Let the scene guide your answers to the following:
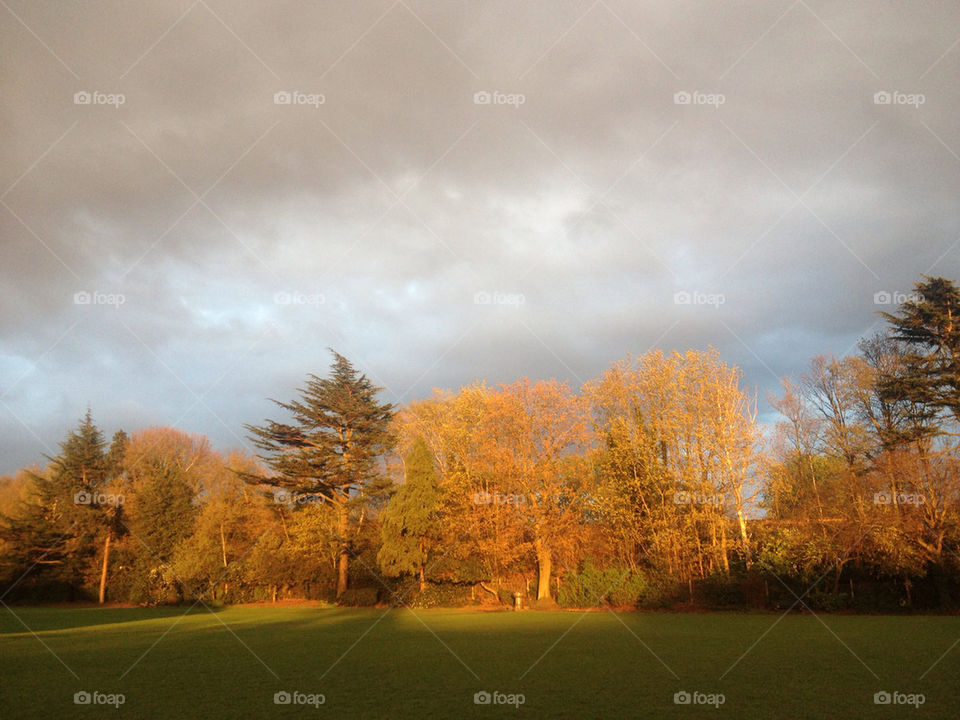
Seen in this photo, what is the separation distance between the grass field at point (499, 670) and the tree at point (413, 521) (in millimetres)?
11067

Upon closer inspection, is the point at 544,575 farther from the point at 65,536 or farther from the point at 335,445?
the point at 65,536

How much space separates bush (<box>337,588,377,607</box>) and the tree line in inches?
4.9

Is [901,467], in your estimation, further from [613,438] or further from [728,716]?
[728,716]

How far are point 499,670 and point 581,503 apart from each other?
1974 cm

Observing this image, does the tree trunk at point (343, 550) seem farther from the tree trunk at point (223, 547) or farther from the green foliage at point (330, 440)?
the tree trunk at point (223, 547)

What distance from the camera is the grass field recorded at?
8.77m

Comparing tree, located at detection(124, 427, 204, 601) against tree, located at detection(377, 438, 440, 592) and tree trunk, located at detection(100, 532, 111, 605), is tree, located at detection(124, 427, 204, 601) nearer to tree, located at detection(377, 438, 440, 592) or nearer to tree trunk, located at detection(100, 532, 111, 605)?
tree trunk, located at detection(100, 532, 111, 605)

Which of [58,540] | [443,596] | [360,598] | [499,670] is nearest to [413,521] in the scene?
[443,596]

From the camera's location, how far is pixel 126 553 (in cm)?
4400

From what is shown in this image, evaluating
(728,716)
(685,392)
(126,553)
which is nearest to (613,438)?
(685,392)

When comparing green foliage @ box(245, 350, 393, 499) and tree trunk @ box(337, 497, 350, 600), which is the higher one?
green foliage @ box(245, 350, 393, 499)

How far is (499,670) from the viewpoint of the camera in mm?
12023

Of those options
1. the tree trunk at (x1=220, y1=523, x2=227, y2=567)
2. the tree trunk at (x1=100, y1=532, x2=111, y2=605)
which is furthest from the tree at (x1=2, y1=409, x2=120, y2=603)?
the tree trunk at (x1=220, y1=523, x2=227, y2=567)

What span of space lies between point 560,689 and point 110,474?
50623 mm
